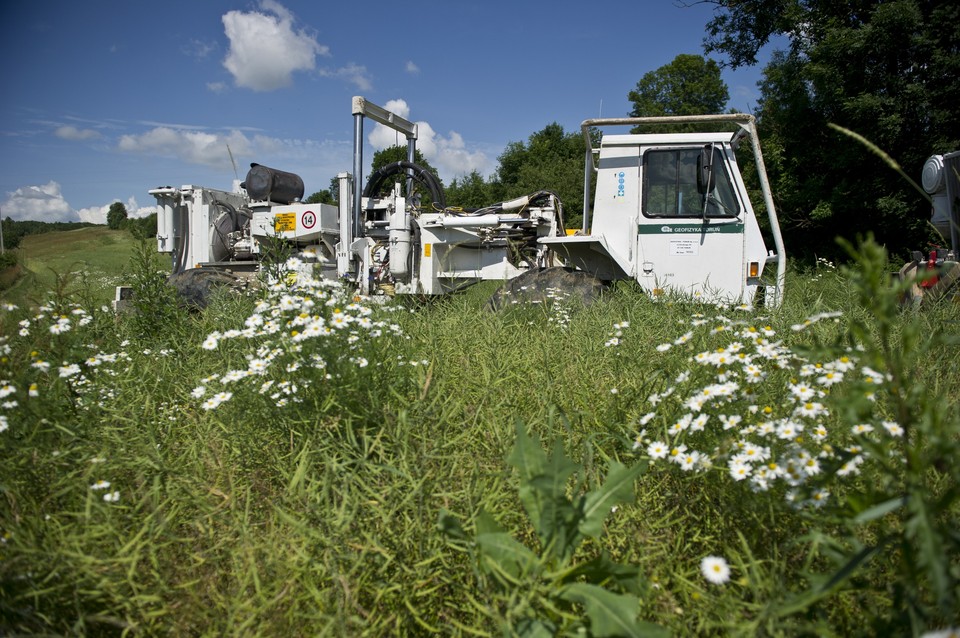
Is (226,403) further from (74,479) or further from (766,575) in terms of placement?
(766,575)

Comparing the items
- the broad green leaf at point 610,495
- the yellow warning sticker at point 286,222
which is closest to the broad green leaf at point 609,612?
the broad green leaf at point 610,495

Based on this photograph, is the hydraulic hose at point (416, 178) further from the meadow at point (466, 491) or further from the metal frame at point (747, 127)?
the meadow at point (466, 491)

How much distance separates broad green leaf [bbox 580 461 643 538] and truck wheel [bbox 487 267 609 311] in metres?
3.87

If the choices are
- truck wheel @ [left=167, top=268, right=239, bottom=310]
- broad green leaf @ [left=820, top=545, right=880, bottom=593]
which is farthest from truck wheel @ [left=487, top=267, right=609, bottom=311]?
broad green leaf @ [left=820, top=545, right=880, bottom=593]

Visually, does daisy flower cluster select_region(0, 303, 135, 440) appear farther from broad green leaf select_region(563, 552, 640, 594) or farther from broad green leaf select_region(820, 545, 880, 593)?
broad green leaf select_region(820, 545, 880, 593)

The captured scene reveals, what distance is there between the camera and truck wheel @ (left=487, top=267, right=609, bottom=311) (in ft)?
19.4

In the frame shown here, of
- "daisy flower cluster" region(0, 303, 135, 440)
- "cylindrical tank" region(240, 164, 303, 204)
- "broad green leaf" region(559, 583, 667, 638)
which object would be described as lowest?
"broad green leaf" region(559, 583, 667, 638)

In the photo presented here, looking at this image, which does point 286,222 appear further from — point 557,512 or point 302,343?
point 557,512

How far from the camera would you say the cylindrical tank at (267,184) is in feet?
27.7

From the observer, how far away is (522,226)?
7547 millimetres

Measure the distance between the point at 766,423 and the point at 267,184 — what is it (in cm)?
794

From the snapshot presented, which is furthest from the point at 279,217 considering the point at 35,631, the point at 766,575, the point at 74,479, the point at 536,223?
the point at 766,575

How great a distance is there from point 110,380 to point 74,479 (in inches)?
36.5

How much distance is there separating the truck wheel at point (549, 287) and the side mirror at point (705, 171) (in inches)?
58.2
